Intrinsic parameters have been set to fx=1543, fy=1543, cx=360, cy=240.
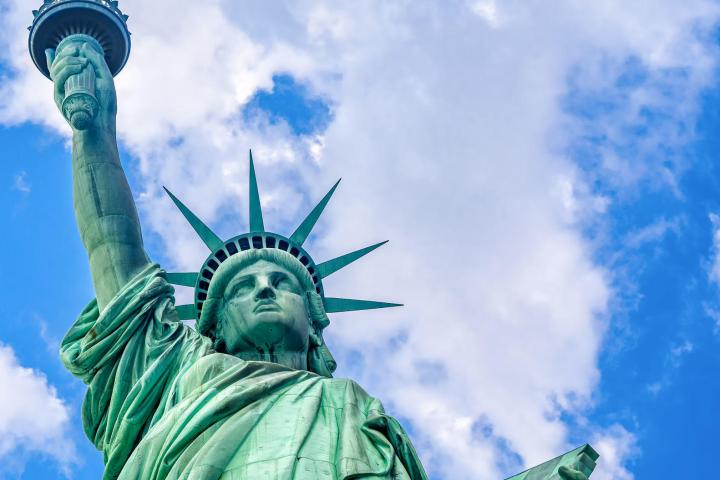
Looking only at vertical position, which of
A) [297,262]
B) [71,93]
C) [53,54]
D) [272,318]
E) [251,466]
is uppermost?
[53,54]

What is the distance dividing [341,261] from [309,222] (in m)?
0.52

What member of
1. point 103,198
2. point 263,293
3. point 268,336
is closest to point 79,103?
point 103,198

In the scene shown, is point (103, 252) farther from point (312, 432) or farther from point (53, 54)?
point (312, 432)

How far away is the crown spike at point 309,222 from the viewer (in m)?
15.5

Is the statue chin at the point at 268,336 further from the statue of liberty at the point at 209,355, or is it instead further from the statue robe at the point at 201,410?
the statue robe at the point at 201,410

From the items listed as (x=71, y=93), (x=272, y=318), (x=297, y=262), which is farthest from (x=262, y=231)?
(x=71, y=93)

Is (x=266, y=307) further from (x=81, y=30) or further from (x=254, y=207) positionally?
(x=81, y=30)

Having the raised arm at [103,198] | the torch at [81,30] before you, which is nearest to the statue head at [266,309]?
the raised arm at [103,198]

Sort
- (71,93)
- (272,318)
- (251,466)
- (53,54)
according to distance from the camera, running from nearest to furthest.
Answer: (251,466) < (272,318) < (71,93) < (53,54)

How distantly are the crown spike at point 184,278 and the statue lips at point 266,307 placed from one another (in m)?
1.73

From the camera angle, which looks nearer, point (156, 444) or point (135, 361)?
point (156, 444)

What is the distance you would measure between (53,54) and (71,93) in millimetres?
1487

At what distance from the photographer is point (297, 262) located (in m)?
14.8

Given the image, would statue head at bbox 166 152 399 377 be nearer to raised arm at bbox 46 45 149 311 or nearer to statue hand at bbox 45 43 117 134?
raised arm at bbox 46 45 149 311
